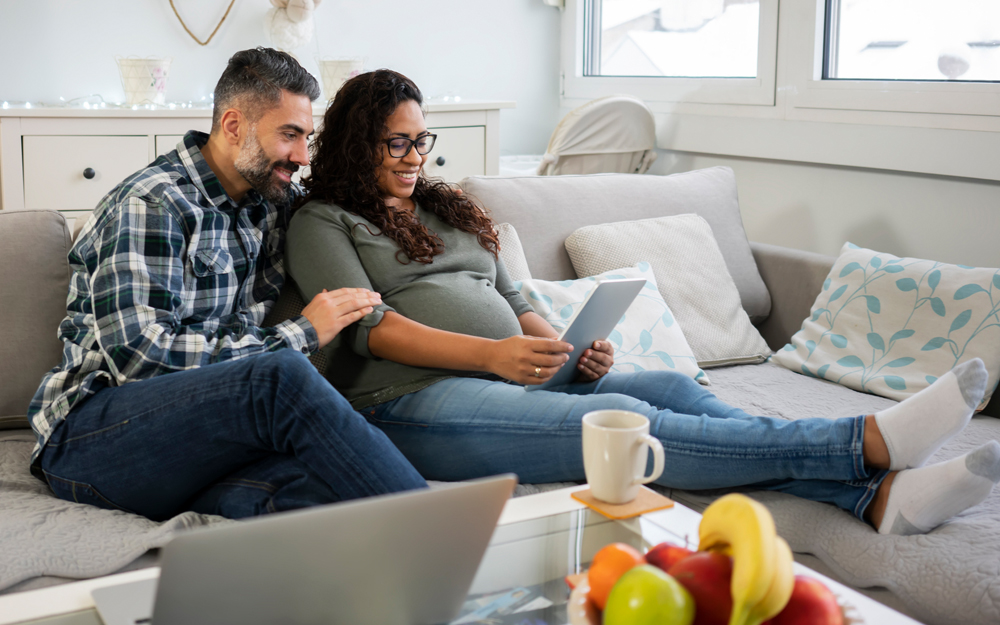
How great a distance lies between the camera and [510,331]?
167cm

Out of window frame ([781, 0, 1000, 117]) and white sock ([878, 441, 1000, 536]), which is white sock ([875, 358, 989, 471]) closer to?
white sock ([878, 441, 1000, 536])

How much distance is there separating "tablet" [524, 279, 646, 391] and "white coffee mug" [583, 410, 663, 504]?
408 mm

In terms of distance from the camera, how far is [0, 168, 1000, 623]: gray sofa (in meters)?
1.13

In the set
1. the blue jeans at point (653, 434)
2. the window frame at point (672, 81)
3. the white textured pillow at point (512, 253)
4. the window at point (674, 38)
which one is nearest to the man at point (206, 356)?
the blue jeans at point (653, 434)

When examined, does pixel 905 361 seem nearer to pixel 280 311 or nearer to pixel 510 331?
pixel 510 331

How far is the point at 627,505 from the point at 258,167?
0.92m

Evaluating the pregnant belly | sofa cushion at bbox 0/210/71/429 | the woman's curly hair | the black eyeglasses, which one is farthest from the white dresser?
the pregnant belly

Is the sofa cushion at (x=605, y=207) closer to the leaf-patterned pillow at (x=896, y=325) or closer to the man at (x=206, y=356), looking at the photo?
the leaf-patterned pillow at (x=896, y=325)

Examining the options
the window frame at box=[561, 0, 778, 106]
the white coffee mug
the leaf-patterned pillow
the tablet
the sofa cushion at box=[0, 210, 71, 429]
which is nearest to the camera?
the white coffee mug

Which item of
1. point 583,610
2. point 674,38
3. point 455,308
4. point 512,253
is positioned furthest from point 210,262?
point 674,38

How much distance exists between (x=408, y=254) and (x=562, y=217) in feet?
1.83

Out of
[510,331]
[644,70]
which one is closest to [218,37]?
[644,70]

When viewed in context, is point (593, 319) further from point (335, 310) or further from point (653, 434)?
point (335, 310)

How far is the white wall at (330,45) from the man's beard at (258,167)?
188 centimetres
